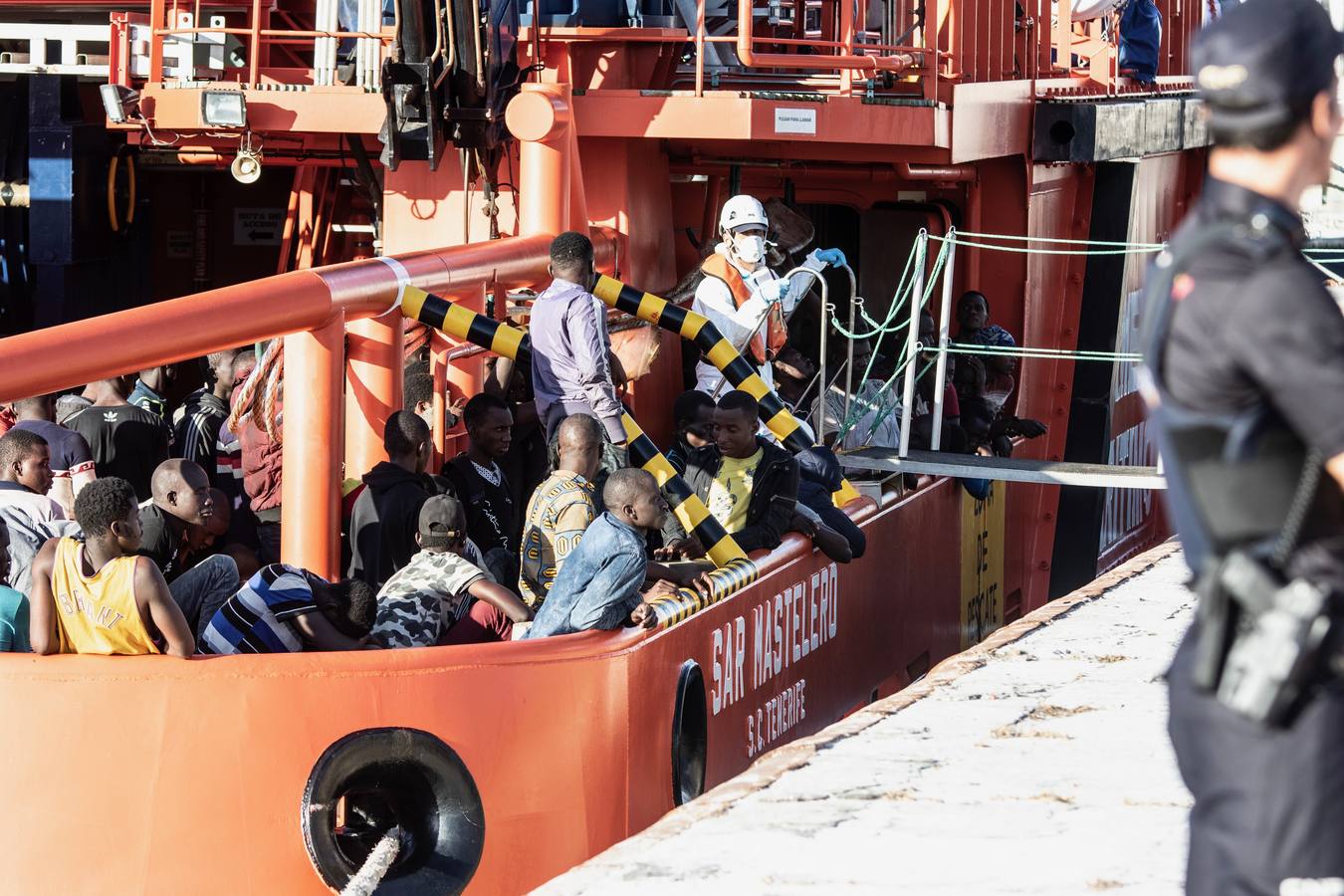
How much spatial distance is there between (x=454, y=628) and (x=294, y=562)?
781 millimetres

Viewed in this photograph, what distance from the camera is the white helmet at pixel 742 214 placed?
8766 millimetres

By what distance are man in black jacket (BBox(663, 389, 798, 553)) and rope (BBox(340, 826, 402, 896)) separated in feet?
6.95

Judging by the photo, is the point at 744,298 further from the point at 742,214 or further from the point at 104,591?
the point at 104,591

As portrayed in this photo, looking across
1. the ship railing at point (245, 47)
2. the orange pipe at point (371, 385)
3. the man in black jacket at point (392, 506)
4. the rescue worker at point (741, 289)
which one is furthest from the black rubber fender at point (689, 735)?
the ship railing at point (245, 47)

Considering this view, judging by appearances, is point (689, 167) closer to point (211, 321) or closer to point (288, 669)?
point (211, 321)

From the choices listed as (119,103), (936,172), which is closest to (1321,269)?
(936,172)

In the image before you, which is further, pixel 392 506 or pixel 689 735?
pixel 689 735

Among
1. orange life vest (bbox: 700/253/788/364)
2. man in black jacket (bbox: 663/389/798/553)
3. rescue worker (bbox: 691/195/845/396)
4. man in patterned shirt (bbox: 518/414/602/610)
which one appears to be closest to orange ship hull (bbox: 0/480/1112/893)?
man in patterned shirt (bbox: 518/414/602/610)

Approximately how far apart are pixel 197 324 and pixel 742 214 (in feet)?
10.8

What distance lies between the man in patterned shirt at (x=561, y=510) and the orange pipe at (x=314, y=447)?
0.69 metres

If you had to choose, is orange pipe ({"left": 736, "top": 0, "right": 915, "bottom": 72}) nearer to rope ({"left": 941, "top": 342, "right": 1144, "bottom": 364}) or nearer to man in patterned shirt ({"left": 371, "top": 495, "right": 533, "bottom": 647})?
rope ({"left": 941, "top": 342, "right": 1144, "bottom": 364})

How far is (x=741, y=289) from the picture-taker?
895 centimetres

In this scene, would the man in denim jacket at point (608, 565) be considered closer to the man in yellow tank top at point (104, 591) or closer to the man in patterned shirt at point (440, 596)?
the man in patterned shirt at point (440, 596)

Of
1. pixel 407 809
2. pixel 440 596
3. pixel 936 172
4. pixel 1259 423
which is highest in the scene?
pixel 936 172
